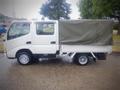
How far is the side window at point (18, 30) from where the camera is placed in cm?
557

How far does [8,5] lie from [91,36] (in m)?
2.38

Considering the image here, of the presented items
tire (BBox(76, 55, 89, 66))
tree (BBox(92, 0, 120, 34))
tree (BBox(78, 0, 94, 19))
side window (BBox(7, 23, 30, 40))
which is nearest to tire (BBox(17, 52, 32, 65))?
side window (BBox(7, 23, 30, 40))

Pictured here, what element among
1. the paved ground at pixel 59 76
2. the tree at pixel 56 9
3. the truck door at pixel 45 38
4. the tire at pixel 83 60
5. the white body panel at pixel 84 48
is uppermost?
the tree at pixel 56 9

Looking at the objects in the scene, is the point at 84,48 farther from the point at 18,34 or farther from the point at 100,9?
the point at 100,9

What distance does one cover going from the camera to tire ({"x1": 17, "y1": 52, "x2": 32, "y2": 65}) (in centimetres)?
570

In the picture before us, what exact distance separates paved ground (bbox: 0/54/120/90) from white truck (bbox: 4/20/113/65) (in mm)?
345

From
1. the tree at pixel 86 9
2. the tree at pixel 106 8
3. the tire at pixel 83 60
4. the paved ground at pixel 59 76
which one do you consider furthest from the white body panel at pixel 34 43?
the tree at pixel 106 8

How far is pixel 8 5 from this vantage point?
Answer: 5.76 m

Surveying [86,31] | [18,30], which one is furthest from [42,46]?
[86,31]

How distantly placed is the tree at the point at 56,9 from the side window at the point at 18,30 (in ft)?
3.36

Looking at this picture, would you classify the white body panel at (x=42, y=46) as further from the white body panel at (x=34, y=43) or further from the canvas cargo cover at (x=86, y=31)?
the canvas cargo cover at (x=86, y=31)

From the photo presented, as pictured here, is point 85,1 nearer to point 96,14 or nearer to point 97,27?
point 96,14

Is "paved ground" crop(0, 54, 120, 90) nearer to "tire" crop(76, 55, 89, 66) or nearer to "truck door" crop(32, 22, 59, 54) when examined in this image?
"tire" crop(76, 55, 89, 66)

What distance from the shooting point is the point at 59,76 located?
4.69 m
